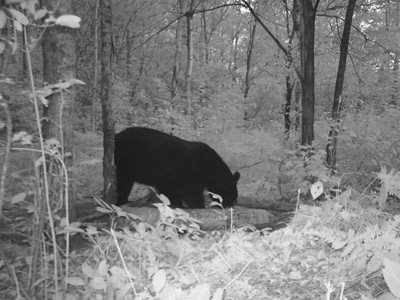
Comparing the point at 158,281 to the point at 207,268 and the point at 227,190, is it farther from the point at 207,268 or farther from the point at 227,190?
the point at 227,190

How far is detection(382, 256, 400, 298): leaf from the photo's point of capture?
1.74 metres

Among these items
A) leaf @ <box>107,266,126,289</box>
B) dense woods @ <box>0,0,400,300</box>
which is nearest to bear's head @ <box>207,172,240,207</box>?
dense woods @ <box>0,0,400,300</box>

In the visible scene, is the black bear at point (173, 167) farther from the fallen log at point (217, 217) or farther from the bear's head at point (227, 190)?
the fallen log at point (217, 217)

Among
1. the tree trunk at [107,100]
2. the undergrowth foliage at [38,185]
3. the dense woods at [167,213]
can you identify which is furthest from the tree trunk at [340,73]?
the undergrowth foliage at [38,185]

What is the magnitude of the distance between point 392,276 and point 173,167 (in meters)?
4.39

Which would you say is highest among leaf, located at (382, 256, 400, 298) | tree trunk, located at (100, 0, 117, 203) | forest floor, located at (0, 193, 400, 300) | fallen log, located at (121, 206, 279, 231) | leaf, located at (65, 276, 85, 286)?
tree trunk, located at (100, 0, 117, 203)

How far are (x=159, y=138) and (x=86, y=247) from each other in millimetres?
3436

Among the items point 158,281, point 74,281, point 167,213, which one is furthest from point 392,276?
point 74,281

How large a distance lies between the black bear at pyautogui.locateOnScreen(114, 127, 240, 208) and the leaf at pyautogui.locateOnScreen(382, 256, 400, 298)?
170 inches

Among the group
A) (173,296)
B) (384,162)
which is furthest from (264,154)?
(173,296)

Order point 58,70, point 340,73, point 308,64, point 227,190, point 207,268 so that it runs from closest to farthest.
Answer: point 207,268, point 58,70, point 227,190, point 308,64, point 340,73

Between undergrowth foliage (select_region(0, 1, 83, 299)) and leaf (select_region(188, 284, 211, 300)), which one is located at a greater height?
undergrowth foliage (select_region(0, 1, 83, 299))

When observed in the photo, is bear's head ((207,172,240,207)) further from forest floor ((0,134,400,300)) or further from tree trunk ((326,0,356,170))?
forest floor ((0,134,400,300))

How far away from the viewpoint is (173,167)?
5914 mm
